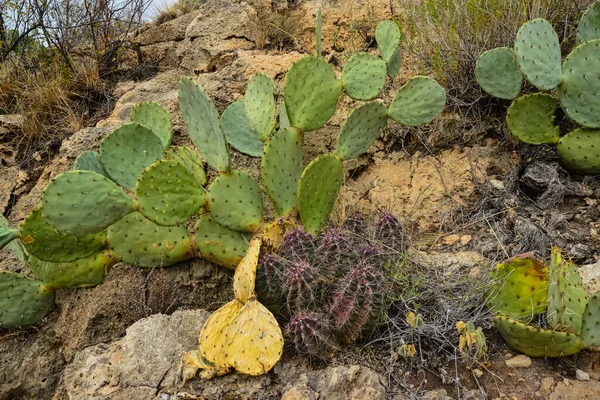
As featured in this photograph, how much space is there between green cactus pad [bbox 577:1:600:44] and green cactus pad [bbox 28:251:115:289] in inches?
103

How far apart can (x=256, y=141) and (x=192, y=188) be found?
739 millimetres

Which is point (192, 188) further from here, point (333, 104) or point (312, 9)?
point (312, 9)

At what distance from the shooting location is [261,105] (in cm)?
260

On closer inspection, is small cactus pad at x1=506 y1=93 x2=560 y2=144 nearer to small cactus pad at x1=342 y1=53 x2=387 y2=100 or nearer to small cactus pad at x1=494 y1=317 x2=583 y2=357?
small cactus pad at x1=342 y1=53 x2=387 y2=100

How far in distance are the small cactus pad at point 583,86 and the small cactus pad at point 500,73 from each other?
0.72 ft

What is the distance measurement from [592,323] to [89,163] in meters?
2.17

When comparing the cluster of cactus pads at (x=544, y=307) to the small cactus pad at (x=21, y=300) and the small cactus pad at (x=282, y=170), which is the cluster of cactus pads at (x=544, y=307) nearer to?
the small cactus pad at (x=282, y=170)

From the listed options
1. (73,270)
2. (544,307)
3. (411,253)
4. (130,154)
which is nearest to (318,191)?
(411,253)

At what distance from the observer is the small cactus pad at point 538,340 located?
5.59ft

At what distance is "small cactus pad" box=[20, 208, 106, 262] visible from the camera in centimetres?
213

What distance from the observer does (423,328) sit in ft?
6.16

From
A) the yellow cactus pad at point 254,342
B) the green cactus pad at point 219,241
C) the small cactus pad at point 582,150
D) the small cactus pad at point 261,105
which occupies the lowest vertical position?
the small cactus pad at point 582,150

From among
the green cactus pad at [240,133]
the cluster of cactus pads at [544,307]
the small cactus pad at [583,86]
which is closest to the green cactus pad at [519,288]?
the cluster of cactus pads at [544,307]

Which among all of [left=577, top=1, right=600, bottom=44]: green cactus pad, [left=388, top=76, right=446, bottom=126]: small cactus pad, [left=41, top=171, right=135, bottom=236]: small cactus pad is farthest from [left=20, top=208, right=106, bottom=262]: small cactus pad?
[left=577, top=1, right=600, bottom=44]: green cactus pad
